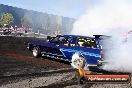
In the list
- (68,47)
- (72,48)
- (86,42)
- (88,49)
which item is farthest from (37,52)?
(88,49)

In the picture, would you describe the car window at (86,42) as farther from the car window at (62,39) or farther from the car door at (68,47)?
the car window at (62,39)

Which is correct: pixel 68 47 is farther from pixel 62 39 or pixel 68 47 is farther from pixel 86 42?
pixel 86 42

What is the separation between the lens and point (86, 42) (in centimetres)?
1317

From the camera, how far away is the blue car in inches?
495

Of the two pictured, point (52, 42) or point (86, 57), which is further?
point (52, 42)

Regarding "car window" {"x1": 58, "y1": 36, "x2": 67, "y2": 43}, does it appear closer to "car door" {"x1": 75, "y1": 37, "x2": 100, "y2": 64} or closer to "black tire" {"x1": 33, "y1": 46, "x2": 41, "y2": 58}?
"car door" {"x1": 75, "y1": 37, "x2": 100, "y2": 64}

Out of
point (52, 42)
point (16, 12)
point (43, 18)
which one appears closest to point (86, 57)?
point (52, 42)

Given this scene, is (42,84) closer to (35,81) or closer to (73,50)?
(35,81)

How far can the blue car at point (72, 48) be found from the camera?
1258 cm

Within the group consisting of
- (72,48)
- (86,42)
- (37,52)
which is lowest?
(37,52)

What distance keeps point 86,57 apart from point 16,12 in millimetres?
132162

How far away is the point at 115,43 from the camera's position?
509 inches

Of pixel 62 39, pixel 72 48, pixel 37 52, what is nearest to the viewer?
pixel 72 48

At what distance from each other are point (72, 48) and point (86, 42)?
0.70 meters
